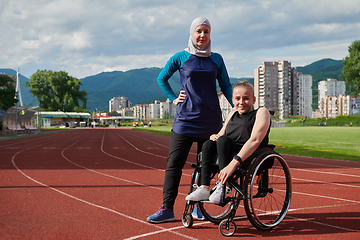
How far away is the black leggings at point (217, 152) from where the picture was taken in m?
2.80

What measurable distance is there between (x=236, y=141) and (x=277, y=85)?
492ft

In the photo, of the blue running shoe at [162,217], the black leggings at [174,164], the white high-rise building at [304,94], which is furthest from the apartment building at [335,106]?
the blue running shoe at [162,217]

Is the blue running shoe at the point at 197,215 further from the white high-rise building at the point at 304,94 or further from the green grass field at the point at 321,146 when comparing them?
the white high-rise building at the point at 304,94

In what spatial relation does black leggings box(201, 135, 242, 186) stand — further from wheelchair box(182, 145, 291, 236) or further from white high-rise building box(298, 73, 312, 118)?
white high-rise building box(298, 73, 312, 118)

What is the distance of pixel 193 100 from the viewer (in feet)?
10.5

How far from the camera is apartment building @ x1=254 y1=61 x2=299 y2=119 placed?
144250 millimetres

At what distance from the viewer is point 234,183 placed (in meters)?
2.87

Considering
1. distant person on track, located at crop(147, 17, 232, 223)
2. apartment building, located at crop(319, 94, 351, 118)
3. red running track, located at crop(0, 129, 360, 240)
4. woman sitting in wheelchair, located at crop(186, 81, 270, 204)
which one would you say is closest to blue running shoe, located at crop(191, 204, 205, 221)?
red running track, located at crop(0, 129, 360, 240)

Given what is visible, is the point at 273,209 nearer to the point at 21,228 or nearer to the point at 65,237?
the point at 65,237

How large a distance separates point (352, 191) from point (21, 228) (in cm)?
475

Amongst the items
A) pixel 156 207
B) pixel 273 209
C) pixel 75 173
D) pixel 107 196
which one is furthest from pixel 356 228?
pixel 75 173

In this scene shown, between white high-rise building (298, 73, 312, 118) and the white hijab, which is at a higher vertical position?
white high-rise building (298, 73, 312, 118)

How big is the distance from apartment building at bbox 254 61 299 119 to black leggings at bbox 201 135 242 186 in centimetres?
14472

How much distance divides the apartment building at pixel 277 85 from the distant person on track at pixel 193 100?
14439cm
